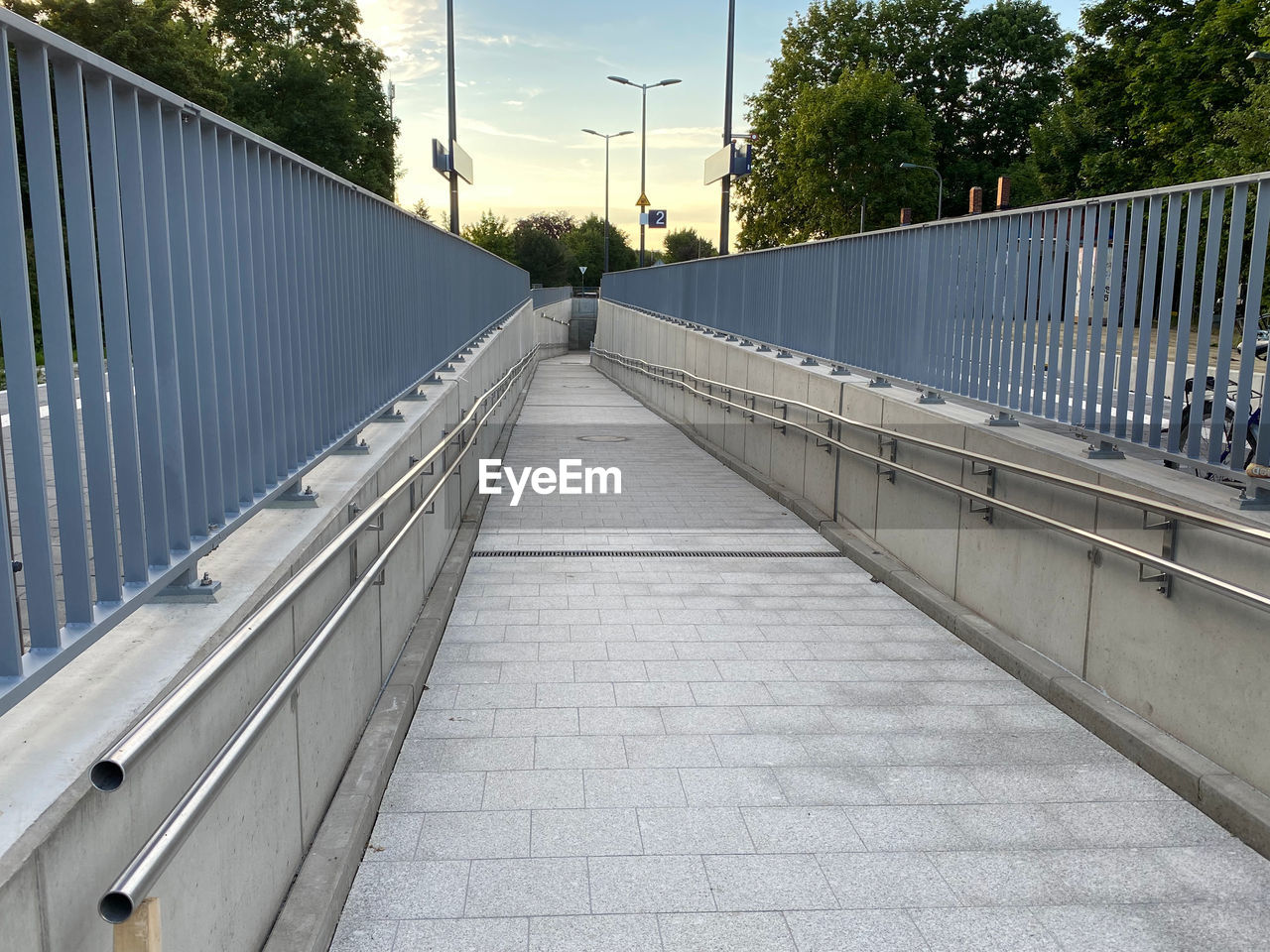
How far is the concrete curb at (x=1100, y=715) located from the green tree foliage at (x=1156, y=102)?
22.2 m

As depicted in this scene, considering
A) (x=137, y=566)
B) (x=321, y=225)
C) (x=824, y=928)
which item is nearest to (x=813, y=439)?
(x=321, y=225)

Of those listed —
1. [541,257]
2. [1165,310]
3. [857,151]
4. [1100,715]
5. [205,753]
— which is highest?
[857,151]

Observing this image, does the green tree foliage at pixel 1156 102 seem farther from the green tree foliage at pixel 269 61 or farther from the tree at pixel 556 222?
the tree at pixel 556 222

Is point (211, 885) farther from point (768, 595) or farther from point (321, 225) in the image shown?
point (768, 595)

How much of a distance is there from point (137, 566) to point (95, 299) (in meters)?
0.63

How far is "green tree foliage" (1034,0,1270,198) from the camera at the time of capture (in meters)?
28.2

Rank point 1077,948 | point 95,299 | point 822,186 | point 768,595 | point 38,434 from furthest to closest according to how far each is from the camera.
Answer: point 822,186 → point 768,595 → point 1077,948 → point 95,299 → point 38,434

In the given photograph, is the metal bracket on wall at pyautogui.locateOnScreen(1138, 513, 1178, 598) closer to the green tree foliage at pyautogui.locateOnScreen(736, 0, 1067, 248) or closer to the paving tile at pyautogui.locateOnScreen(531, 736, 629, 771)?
the paving tile at pyautogui.locateOnScreen(531, 736, 629, 771)

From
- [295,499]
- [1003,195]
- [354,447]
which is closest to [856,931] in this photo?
[295,499]

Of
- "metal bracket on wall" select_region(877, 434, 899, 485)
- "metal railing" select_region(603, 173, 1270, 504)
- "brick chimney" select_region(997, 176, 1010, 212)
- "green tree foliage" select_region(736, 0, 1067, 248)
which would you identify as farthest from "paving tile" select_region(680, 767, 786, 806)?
"green tree foliage" select_region(736, 0, 1067, 248)

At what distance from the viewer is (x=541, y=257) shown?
88562mm

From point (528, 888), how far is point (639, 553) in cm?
510

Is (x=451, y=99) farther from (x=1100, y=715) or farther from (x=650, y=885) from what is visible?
(x=650, y=885)

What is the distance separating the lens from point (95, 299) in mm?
2320
